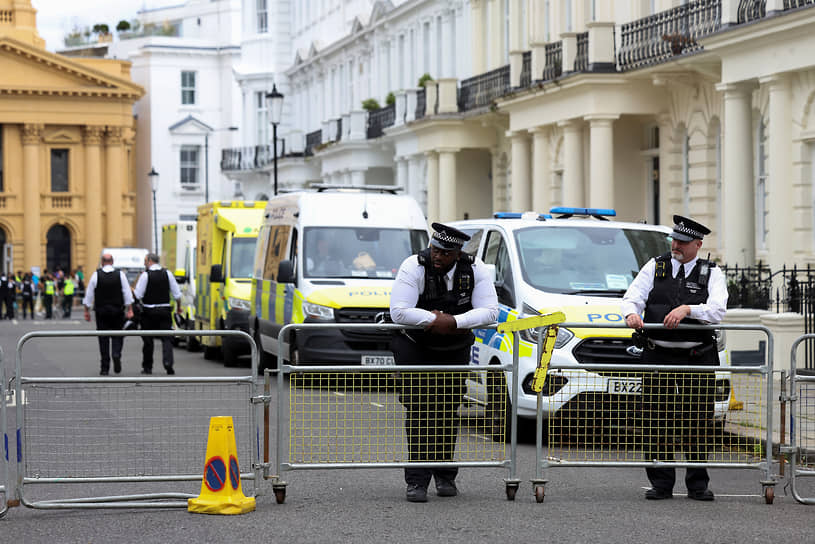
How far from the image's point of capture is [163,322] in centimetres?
2283

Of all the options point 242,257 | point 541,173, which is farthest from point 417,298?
point 541,173

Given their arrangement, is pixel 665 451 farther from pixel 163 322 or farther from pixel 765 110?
pixel 765 110

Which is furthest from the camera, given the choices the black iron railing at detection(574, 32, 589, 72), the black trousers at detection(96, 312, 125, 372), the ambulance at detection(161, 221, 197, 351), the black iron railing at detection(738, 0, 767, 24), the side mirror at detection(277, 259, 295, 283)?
the ambulance at detection(161, 221, 197, 351)

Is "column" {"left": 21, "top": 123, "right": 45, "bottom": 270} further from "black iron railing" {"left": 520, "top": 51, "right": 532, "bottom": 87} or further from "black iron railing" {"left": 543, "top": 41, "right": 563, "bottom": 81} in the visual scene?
"black iron railing" {"left": 543, "top": 41, "right": 563, "bottom": 81}

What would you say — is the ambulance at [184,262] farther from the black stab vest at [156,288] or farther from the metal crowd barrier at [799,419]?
the metal crowd barrier at [799,419]

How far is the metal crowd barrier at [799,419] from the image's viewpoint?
10.1 metres

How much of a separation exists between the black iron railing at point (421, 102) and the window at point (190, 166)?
46.3 m

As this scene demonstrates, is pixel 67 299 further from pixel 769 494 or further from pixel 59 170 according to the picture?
pixel 769 494

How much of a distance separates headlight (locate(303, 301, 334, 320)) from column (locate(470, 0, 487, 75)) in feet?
66.8

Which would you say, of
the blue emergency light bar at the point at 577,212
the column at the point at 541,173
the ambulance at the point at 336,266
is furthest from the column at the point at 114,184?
the blue emergency light bar at the point at 577,212

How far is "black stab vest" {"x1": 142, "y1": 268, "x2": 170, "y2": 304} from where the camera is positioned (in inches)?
896

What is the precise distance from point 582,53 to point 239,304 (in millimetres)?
9402

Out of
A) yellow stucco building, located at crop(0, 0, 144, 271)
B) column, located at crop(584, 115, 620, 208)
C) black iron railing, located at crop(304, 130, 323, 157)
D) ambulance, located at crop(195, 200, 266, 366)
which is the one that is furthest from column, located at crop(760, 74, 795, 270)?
yellow stucco building, located at crop(0, 0, 144, 271)

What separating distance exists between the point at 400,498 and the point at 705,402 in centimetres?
217
